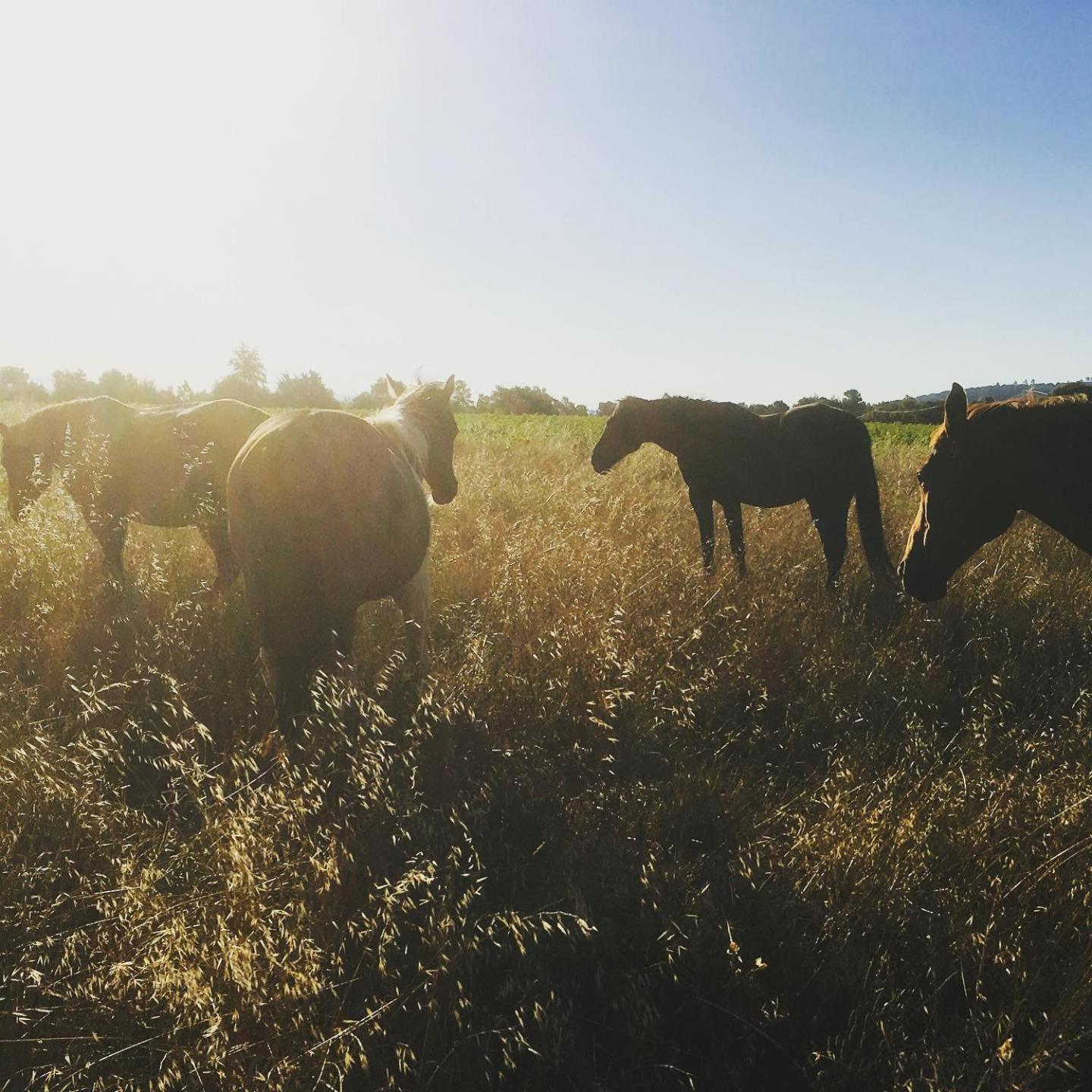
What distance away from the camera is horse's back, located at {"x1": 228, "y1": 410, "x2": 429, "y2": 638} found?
8.19ft

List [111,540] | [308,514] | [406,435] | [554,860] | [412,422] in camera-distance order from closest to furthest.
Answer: [554,860] < [308,514] < [406,435] < [412,422] < [111,540]

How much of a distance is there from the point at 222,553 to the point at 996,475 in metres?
5.55

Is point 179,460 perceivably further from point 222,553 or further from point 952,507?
point 952,507

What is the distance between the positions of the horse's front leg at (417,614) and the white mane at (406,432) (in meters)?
0.70

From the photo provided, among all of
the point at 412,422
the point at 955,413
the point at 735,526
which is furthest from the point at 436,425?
the point at 955,413

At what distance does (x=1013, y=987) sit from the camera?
5.54ft

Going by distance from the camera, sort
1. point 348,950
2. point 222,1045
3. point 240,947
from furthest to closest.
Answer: point 348,950 → point 240,947 → point 222,1045

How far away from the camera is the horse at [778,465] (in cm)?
535

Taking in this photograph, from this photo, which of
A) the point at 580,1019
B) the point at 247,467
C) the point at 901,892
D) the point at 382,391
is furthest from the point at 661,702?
the point at 382,391

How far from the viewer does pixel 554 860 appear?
2230mm

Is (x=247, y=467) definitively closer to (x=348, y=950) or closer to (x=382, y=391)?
(x=348, y=950)

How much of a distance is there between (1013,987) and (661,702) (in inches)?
63.5

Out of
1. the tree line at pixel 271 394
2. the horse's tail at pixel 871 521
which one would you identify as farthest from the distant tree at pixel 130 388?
the horse's tail at pixel 871 521

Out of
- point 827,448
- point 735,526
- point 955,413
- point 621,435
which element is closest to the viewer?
point 955,413
